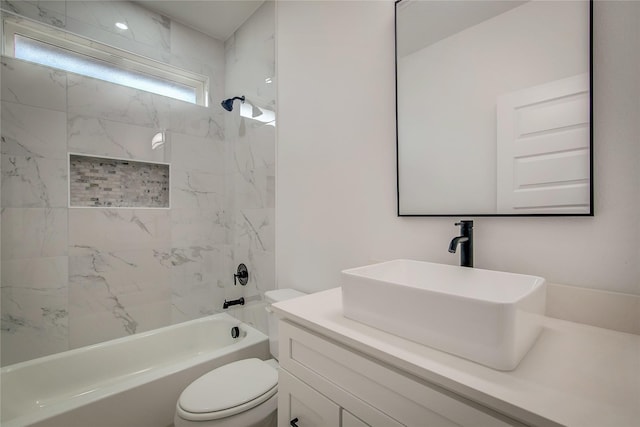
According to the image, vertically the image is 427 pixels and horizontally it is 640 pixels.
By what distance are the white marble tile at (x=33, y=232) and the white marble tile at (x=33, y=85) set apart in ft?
2.18

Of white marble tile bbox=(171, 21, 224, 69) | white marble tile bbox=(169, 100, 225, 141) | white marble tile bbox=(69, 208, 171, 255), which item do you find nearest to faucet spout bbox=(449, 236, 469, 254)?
white marble tile bbox=(69, 208, 171, 255)

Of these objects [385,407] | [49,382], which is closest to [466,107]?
[385,407]

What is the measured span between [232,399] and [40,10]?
2552 mm

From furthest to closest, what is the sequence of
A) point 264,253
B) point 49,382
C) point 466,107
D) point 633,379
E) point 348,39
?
point 264,253 < point 49,382 < point 348,39 < point 466,107 < point 633,379

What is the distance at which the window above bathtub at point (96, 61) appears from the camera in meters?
1.77

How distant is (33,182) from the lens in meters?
1.73

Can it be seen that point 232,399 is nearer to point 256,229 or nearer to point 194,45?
point 256,229

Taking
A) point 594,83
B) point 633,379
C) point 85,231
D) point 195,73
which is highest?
point 195,73

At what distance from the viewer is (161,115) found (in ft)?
7.23

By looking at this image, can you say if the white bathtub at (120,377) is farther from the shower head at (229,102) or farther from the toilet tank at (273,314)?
the shower head at (229,102)

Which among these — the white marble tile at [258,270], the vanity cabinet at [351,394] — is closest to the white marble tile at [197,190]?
the white marble tile at [258,270]

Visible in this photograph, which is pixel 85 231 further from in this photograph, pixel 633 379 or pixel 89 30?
pixel 633 379

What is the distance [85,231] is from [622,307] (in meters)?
2.64

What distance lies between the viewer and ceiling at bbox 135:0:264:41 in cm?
211
